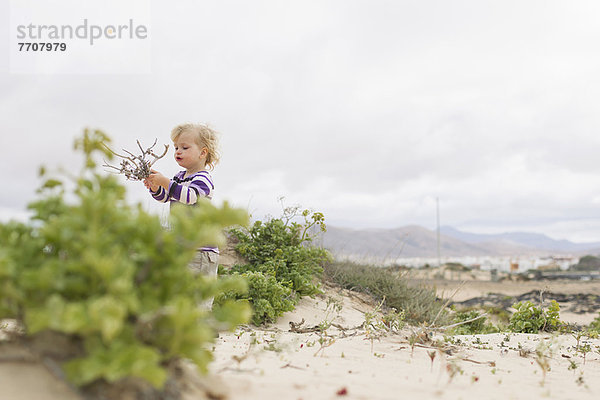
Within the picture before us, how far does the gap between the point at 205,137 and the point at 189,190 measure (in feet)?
3.26

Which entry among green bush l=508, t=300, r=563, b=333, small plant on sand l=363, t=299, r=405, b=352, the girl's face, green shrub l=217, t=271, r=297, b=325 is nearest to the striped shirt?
the girl's face

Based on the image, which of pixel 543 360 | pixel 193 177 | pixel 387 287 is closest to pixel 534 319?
pixel 387 287

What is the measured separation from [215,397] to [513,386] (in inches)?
87.8

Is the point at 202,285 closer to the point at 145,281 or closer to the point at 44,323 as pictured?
the point at 145,281

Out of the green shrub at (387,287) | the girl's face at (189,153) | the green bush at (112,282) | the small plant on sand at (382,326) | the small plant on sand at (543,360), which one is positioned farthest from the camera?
the green shrub at (387,287)

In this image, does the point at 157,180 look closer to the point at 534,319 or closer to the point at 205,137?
the point at 205,137

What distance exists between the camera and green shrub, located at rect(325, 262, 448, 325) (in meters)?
8.77

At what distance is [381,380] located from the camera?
3080mm

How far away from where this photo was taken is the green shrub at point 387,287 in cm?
877

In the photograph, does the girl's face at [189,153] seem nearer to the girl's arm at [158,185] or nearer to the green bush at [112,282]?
the girl's arm at [158,185]

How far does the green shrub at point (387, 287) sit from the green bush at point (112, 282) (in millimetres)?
6912

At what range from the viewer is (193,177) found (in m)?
5.21

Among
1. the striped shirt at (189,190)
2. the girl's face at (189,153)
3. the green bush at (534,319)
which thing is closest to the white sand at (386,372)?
the striped shirt at (189,190)

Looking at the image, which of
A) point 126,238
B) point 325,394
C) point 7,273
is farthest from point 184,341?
point 325,394
